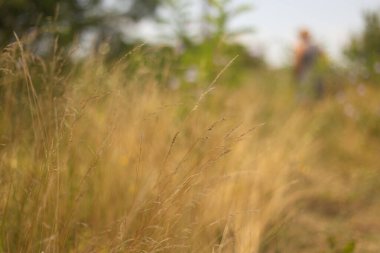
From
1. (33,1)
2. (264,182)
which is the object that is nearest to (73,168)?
(264,182)

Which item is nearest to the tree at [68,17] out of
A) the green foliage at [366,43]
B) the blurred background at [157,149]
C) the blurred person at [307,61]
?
the blurred background at [157,149]

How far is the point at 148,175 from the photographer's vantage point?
1.85 meters

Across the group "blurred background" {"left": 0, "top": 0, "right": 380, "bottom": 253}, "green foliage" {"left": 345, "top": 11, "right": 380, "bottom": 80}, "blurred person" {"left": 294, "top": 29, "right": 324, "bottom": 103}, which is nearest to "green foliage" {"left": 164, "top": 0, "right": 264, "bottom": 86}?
"blurred background" {"left": 0, "top": 0, "right": 380, "bottom": 253}

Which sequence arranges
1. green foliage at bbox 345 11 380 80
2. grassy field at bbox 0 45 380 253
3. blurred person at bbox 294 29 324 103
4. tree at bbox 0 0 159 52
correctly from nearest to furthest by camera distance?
grassy field at bbox 0 45 380 253 → tree at bbox 0 0 159 52 → blurred person at bbox 294 29 324 103 → green foliage at bbox 345 11 380 80

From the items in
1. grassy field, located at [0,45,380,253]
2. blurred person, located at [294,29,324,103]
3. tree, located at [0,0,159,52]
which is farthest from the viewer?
blurred person, located at [294,29,324,103]

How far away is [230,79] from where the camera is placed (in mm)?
4102

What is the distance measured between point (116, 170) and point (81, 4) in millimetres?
2028

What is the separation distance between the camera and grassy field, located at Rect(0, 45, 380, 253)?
1.36 meters

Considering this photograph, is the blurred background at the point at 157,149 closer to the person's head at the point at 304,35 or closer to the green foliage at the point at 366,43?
the person's head at the point at 304,35

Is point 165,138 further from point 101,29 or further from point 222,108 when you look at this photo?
point 101,29

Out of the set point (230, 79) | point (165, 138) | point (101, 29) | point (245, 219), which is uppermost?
point (101, 29)

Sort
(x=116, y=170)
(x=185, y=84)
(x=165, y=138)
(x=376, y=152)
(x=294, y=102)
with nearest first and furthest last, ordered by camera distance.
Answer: (x=116, y=170) → (x=165, y=138) → (x=185, y=84) → (x=376, y=152) → (x=294, y=102)

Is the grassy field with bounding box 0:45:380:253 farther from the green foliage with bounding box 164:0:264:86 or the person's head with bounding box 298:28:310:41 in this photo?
the person's head with bounding box 298:28:310:41

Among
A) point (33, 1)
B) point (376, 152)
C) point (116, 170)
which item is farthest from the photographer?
point (376, 152)
